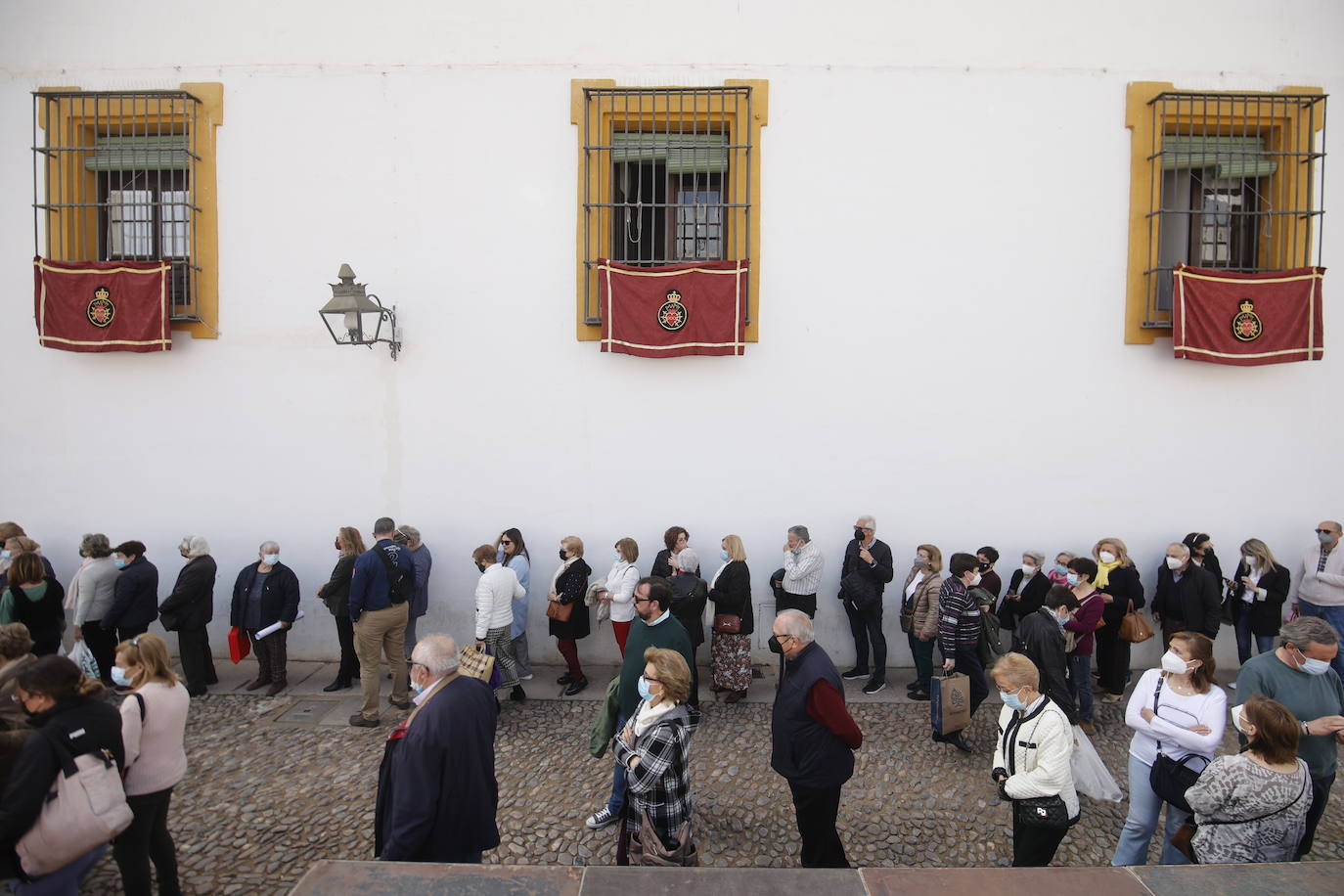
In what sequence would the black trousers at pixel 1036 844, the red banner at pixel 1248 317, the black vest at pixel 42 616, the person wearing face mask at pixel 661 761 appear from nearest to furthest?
the black trousers at pixel 1036 844 < the person wearing face mask at pixel 661 761 < the black vest at pixel 42 616 < the red banner at pixel 1248 317

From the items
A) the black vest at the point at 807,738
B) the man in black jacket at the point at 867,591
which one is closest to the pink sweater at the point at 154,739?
the black vest at the point at 807,738

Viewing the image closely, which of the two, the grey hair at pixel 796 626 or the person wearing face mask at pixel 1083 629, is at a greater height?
the grey hair at pixel 796 626

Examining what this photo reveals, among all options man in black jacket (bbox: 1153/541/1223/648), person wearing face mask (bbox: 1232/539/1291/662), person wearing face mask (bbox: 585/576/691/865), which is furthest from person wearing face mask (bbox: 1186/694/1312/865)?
person wearing face mask (bbox: 1232/539/1291/662)

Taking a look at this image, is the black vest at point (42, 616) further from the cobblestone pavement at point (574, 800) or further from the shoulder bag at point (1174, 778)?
the shoulder bag at point (1174, 778)

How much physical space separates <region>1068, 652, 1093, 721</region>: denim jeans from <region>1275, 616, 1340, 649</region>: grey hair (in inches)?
89.7

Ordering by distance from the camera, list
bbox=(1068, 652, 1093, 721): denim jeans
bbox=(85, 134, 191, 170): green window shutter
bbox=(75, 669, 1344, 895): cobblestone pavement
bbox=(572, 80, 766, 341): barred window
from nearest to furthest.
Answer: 1. bbox=(75, 669, 1344, 895): cobblestone pavement
2. bbox=(1068, 652, 1093, 721): denim jeans
3. bbox=(572, 80, 766, 341): barred window
4. bbox=(85, 134, 191, 170): green window shutter

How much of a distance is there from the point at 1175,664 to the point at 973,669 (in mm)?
Answer: 2035

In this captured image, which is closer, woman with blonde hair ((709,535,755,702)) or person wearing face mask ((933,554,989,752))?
person wearing face mask ((933,554,989,752))

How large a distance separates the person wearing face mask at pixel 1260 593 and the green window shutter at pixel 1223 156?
3671 millimetres

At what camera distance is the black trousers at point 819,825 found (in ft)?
Answer: 12.4

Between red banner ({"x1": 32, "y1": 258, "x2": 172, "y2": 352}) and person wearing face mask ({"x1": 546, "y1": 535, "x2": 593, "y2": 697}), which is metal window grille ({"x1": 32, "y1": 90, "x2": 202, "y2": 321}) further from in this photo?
person wearing face mask ({"x1": 546, "y1": 535, "x2": 593, "y2": 697})

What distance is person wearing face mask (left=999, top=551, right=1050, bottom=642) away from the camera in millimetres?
6445

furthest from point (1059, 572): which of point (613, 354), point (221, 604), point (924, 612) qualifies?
point (221, 604)

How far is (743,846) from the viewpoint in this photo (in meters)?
4.39
